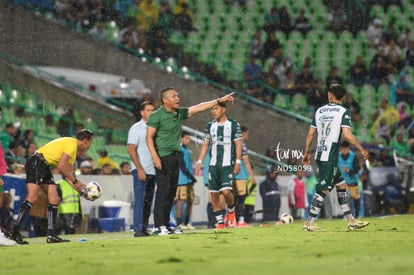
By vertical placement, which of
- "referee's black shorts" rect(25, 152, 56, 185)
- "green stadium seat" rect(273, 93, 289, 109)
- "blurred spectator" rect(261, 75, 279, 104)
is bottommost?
"referee's black shorts" rect(25, 152, 56, 185)

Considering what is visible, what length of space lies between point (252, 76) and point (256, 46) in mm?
1408

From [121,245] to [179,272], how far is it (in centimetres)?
391

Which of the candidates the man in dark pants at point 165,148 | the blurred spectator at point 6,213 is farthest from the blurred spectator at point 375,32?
A: the man in dark pants at point 165,148

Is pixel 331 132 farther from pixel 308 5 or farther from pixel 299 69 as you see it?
pixel 308 5

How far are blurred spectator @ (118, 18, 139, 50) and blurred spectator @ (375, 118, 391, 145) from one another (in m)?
7.19

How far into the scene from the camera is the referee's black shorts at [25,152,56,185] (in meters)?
13.2

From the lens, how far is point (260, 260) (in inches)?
348

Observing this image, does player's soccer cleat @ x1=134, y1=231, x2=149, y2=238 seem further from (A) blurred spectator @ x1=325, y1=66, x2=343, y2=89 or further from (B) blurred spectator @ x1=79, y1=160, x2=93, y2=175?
(A) blurred spectator @ x1=325, y1=66, x2=343, y2=89

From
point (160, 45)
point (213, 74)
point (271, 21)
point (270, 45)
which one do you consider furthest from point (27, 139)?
point (271, 21)

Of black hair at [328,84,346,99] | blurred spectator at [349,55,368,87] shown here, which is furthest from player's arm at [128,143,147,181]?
blurred spectator at [349,55,368,87]

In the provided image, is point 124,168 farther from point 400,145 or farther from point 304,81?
point 400,145

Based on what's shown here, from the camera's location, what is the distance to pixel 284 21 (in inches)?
1227

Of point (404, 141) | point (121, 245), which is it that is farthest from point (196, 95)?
point (121, 245)

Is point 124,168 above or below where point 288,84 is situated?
below
